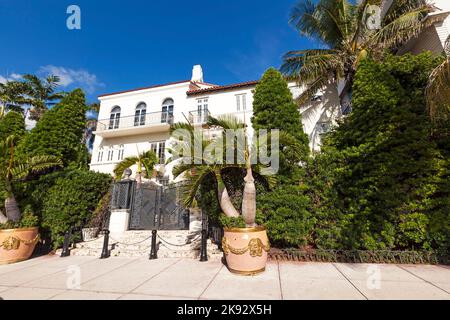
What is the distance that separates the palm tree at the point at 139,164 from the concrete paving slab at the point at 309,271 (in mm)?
10187

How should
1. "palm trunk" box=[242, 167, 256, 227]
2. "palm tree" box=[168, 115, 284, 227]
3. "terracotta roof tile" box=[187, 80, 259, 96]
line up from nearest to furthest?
"palm trunk" box=[242, 167, 256, 227] < "palm tree" box=[168, 115, 284, 227] < "terracotta roof tile" box=[187, 80, 259, 96]

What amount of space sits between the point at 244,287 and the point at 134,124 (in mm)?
16545

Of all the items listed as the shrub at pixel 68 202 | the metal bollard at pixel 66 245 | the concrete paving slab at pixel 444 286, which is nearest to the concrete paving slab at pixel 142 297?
the concrete paving slab at pixel 444 286

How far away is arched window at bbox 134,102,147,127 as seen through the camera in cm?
1700

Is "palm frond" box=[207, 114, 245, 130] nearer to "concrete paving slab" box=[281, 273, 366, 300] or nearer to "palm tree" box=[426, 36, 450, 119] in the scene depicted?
"concrete paving slab" box=[281, 273, 366, 300]

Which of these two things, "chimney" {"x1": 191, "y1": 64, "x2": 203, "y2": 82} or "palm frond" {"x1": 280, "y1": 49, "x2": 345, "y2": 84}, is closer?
"palm frond" {"x1": 280, "y1": 49, "x2": 345, "y2": 84}

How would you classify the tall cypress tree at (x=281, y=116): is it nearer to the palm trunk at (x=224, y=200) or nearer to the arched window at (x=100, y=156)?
the palm trunk at (x=224, y=200)

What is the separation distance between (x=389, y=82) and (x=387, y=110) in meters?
0.93

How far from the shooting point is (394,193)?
17.2 feet

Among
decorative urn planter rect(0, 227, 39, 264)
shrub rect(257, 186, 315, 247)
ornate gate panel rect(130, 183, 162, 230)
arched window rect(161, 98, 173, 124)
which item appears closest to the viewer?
shrub rect(257, 186, 315, 247)

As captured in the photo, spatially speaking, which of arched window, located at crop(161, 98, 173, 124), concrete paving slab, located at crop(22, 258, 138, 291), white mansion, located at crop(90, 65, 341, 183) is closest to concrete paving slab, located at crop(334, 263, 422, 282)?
concrete paving slab, located at crop(22, 258, 138, 291)

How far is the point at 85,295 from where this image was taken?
369 centimetres
